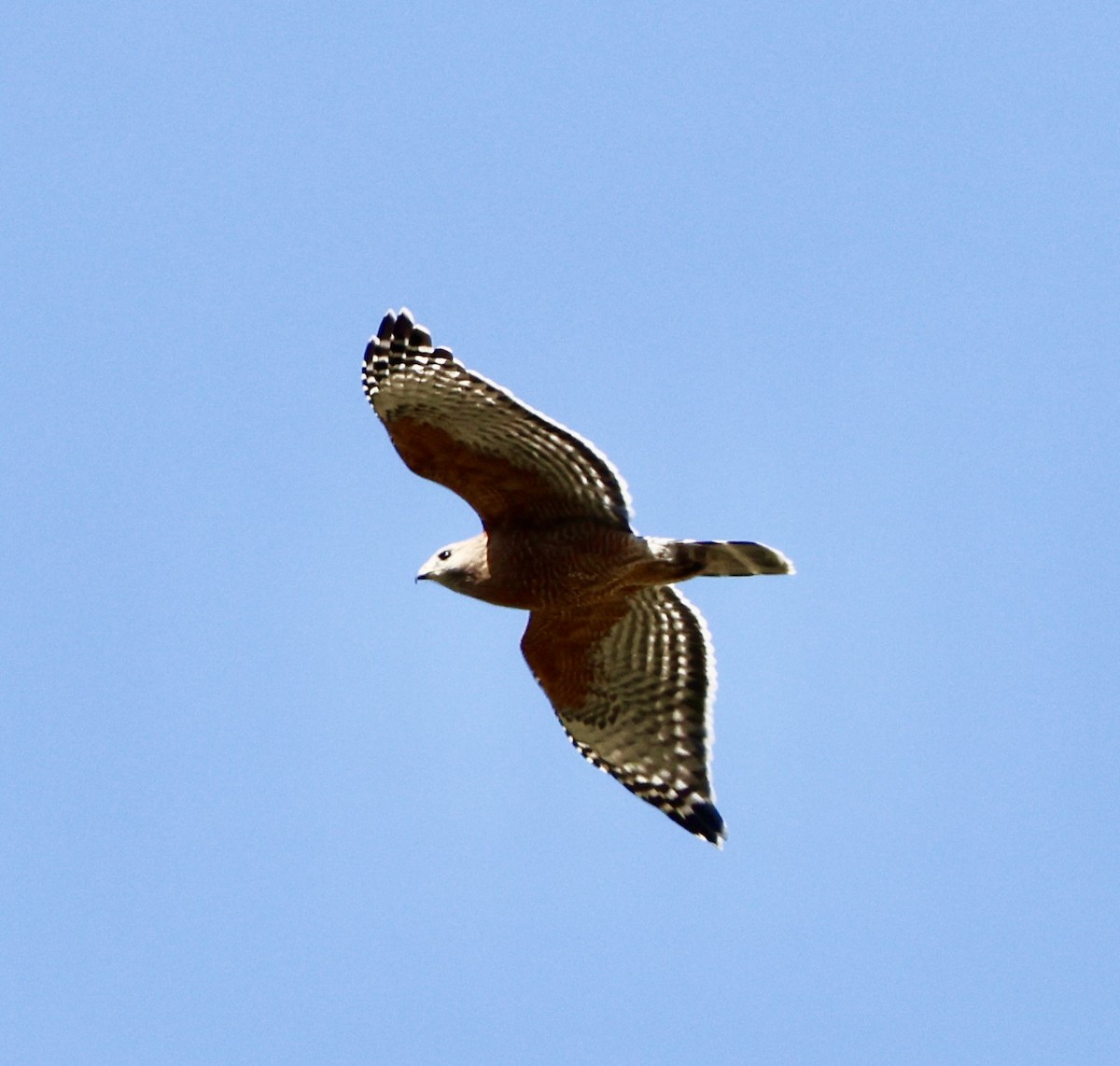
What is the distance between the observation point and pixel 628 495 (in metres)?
12.6

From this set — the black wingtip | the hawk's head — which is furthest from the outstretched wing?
the hawk's head

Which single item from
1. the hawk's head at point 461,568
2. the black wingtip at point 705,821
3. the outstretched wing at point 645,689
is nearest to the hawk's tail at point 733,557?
the outstretched wing at point 645,689

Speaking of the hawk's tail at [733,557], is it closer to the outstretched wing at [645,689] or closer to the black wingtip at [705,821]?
the outstretched wing at [645,689]

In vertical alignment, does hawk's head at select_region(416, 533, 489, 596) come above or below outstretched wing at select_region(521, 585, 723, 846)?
above

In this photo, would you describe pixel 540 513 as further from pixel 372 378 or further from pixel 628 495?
pixel 372 378

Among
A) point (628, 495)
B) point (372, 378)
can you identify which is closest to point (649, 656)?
point (628, 495)

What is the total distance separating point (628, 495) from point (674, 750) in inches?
82.8

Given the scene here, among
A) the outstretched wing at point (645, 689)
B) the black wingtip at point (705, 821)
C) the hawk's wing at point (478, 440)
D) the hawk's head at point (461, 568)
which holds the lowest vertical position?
the black wingtip at point (705, 821)

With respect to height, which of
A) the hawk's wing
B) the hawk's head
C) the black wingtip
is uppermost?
the hawk's wing

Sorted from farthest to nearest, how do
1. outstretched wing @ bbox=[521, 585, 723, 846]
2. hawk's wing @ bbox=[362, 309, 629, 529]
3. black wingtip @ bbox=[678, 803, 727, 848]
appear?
1. black wingtip @ bbox=[678, 803, 727, 848]
2. outstretched wing @ bbox=[521, 585, 723, 846]
3. hawk's wing @ bbox=[362, 309, 629, 529]

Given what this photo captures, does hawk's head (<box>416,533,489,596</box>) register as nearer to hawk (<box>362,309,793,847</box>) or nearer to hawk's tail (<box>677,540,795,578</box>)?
hawk (<box>362,309,793,847</box>)

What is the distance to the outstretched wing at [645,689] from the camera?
44.4 ft

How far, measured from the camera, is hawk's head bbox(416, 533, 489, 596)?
12820 mm

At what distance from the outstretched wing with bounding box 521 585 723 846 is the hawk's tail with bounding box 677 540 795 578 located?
37.1 inches
